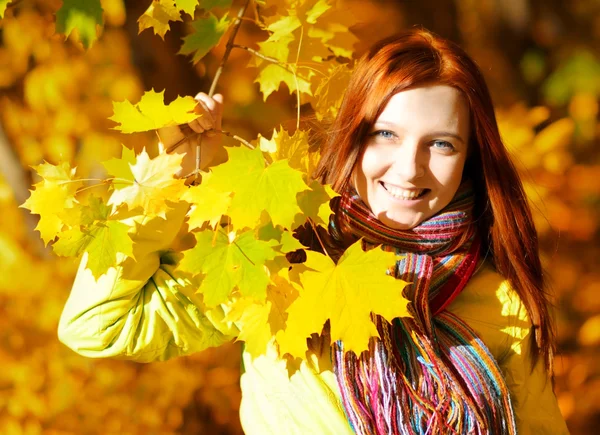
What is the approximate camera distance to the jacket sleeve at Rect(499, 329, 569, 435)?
1.73m

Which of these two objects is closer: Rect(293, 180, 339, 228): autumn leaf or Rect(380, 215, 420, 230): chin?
Rect(293, 180, 339, 228): autumn leaf

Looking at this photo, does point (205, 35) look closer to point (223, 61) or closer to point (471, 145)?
point (223, 61)

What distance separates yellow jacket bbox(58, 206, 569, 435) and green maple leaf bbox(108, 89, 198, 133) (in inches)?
11.3

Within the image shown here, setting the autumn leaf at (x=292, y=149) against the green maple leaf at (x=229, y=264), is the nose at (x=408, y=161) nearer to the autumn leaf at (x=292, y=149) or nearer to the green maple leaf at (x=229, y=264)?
the autumn leaf at (x=292, y=149)

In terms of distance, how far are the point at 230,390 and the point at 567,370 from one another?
1.65m

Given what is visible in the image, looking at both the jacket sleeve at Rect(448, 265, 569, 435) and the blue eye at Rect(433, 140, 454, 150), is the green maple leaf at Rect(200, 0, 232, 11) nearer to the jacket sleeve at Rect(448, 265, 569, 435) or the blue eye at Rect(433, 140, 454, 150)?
the blue eye at Rect(433, 140, 454, 150)

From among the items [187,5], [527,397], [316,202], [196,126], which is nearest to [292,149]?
[316,202]

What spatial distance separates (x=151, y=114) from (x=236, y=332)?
594 millimetres

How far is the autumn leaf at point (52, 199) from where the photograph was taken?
1.39 metres

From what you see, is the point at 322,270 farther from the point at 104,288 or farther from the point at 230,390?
the point at 230,390

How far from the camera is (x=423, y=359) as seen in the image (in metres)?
1.63

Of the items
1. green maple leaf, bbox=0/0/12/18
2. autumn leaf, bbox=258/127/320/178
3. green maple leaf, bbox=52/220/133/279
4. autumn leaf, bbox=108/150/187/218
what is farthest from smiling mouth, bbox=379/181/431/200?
green maple leaf, bbox=0/0/12/18

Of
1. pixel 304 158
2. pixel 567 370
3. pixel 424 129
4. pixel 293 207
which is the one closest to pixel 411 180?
pixel 424 129

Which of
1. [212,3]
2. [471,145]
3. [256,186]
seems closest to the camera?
[256,186]
